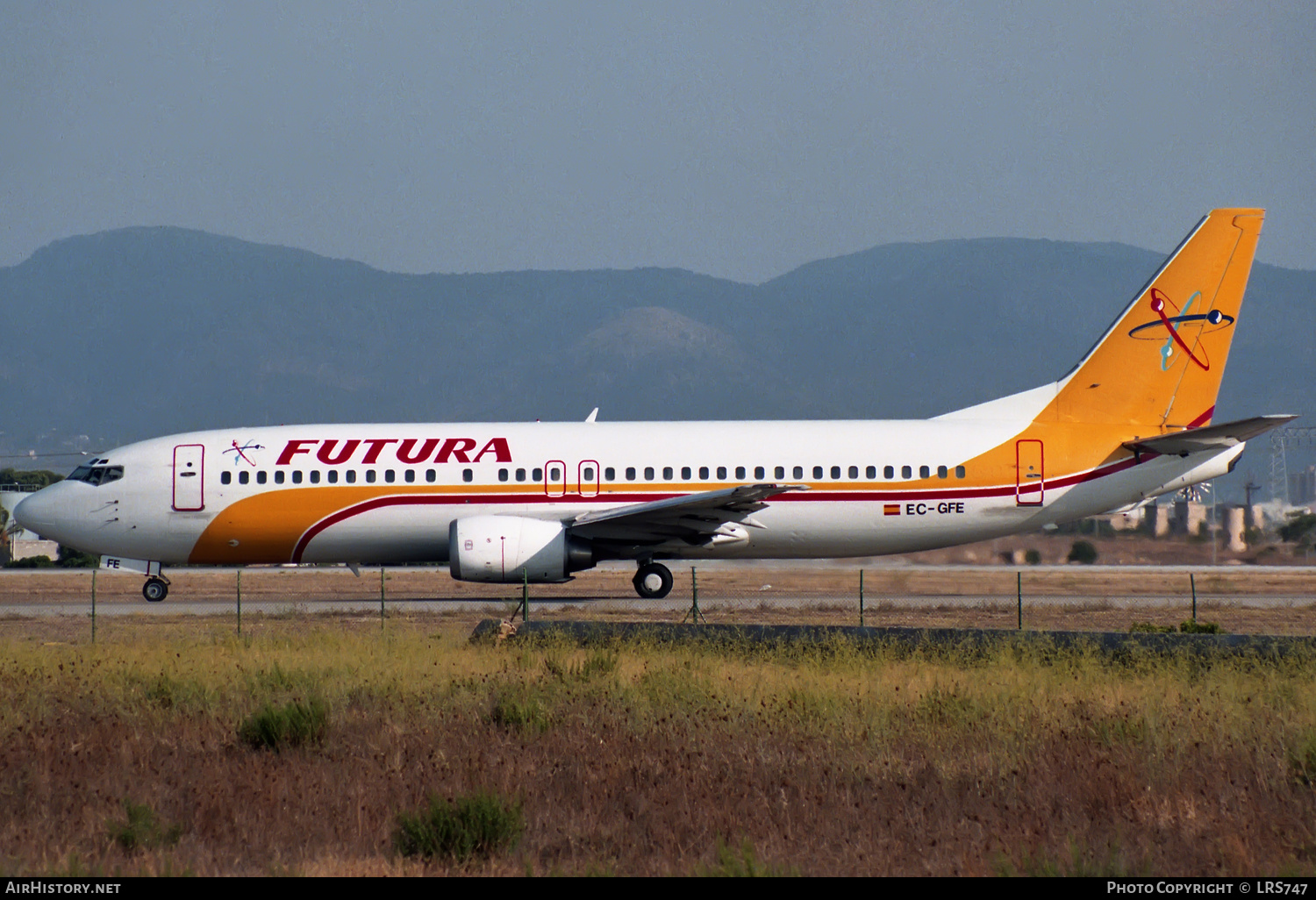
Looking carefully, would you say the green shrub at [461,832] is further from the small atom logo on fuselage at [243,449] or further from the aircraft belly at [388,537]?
the small atom logo on fuselage at [243,449]

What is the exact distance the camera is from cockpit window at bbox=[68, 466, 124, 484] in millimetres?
28516

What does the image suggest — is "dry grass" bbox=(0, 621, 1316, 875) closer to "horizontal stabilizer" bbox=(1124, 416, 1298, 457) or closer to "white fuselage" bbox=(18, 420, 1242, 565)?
"white fuselage" bbox=(18, 420, 1242, 565)

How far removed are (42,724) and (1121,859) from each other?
9425 mm

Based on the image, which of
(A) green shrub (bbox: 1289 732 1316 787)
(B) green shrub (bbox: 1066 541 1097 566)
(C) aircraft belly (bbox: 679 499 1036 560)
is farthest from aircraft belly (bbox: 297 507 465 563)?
(B) green shrub (bbox: 1066 541 1097 566)

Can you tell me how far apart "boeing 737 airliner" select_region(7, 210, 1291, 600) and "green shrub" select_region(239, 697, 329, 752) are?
46.9 ft

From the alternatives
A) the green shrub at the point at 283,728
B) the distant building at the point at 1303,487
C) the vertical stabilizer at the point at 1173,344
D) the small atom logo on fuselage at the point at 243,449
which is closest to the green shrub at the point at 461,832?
the green shrub at the point at 283,728

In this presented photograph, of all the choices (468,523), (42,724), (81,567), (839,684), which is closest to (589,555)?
(468,523)

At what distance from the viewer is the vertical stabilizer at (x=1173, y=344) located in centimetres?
2781

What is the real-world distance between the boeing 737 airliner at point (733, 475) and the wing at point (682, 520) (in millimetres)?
73

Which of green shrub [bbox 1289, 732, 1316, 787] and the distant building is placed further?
the distant building

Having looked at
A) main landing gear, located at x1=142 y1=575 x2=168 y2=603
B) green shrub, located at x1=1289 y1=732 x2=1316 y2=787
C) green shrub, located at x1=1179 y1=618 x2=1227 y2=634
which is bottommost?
green shrub, located at x1=1289 y1=732 x2=1316 y2=787

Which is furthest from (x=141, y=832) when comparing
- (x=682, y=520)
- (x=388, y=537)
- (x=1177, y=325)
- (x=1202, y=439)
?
(x=1177, y=325)

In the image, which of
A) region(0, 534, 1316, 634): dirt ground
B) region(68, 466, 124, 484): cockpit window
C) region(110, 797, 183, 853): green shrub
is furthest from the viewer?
region(68, 466, 124, 484): cockpit window

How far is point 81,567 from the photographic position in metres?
50.5
